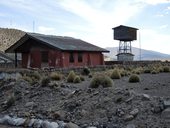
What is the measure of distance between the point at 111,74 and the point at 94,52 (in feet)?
69.6

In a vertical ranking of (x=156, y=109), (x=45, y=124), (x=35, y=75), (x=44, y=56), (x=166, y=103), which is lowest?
(x=45, y=124)

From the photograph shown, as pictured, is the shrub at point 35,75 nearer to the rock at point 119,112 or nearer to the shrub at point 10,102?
the shrub at point 10,102

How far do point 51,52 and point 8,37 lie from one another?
227 ft

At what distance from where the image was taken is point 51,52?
148 ft

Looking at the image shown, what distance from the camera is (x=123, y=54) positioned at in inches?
2731

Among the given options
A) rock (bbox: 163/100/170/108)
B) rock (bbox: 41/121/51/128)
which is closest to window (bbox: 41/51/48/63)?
rock (bbox: 41/121/51/128)

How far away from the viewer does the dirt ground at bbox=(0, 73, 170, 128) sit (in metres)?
15.2

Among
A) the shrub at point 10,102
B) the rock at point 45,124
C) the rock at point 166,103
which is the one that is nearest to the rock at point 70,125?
the rock at point 45,124

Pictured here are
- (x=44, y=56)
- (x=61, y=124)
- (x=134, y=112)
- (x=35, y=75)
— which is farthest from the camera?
(x=44, y=56)

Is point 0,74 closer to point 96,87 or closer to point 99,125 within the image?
point 96,87

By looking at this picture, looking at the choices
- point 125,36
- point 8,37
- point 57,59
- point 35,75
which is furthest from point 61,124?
point 8,37

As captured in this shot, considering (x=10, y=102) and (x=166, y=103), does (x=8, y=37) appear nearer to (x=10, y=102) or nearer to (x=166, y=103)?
(x=10, y=102)

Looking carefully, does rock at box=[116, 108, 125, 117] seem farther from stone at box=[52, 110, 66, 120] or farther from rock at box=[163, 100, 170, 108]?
stone at box=[52, 110, 66, 120]

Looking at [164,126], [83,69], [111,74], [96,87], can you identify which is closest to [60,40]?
[83,69]
